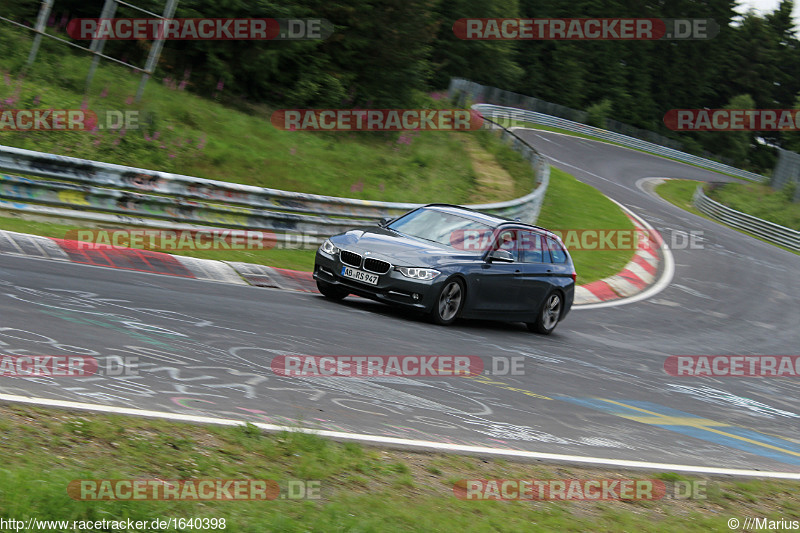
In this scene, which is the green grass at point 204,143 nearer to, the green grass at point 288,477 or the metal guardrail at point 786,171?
the green grass at point 288,477

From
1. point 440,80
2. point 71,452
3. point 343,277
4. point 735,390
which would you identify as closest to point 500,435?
point 71,452

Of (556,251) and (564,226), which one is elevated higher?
(564,226)

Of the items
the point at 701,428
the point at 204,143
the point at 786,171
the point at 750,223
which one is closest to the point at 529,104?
the point at 786,171

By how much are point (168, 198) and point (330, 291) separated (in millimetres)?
3589

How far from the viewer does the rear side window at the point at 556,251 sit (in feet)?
46.6

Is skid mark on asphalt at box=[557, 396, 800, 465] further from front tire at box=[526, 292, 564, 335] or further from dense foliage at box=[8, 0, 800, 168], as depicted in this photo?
dense foliage at box=[8, 0, 800, 168]

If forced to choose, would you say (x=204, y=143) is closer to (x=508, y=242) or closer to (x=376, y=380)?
(x=508, y=242)

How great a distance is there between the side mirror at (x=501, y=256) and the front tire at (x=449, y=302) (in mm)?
785

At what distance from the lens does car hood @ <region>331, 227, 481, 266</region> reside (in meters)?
11.4

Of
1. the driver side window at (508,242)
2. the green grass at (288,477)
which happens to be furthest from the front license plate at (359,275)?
the green grass at (288,477)

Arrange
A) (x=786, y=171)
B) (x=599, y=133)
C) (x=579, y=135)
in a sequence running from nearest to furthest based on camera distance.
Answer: (x=786, y=171) → (x=579, y=135) → (x=599, y=133)

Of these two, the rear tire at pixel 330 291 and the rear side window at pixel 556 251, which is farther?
the rear side window at pixel 556 251

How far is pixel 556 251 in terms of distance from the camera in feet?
47.2

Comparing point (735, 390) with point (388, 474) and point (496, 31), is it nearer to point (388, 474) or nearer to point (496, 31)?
point (388, 474)
